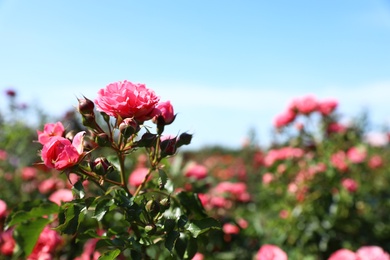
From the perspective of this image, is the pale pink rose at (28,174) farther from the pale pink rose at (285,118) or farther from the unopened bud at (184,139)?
the unopened bud at (184,139)

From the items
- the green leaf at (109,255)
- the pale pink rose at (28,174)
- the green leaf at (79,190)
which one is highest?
the green leaf at (79,190)

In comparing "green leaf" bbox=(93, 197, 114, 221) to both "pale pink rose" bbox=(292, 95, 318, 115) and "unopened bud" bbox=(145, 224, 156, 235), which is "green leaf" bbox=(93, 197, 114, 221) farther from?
"pale pink rose" bbox=(292, 95, 318, 115)

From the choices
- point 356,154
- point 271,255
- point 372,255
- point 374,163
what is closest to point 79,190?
point 271,255

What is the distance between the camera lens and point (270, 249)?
1997 millimetres

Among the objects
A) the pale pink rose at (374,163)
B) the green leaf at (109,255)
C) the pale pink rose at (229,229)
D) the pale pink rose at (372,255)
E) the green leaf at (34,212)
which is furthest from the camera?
the pale pink rose at (374,163)

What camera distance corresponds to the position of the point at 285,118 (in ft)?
11.9

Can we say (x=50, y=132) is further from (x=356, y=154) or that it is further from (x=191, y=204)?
(x=356, y=154)

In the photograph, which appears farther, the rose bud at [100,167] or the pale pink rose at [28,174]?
the pale pink rose at [28,174]

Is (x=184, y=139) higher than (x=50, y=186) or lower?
higher

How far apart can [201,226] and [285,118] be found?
2555 millimetres

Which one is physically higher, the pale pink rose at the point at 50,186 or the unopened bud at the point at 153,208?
the unopened bud at the point at 153,208

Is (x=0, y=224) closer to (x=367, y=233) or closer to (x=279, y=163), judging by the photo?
(x=279, y=163)

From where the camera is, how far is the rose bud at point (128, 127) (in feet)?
3.76

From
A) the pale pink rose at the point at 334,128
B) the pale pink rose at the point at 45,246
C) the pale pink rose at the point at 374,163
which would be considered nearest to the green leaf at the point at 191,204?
the pale pink rose at the point at 45,246
